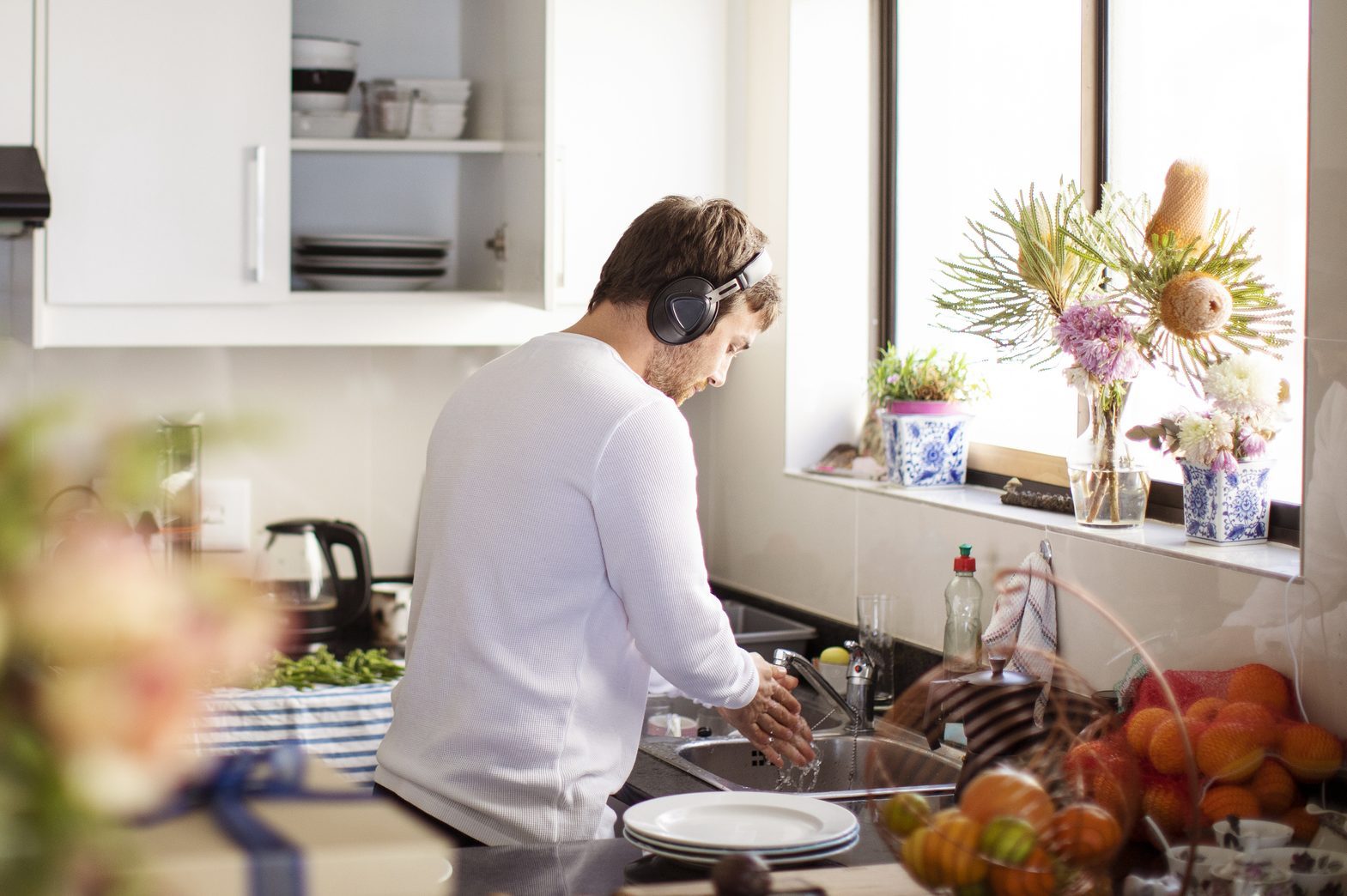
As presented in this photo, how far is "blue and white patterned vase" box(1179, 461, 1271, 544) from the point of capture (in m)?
1.72

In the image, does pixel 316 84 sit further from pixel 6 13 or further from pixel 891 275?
pixel 891 275

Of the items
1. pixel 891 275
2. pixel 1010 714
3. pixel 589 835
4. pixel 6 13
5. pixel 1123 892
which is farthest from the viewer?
pixel 891 275

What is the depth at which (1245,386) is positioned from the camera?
1658 mm

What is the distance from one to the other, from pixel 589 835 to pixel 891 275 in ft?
5.02

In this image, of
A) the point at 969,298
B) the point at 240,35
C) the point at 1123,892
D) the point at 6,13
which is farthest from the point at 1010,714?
the point at 6,13

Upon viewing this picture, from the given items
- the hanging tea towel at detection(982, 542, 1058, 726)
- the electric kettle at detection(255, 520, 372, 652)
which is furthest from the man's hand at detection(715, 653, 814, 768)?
the electric kettle at detection(255, 520, 372, 652)

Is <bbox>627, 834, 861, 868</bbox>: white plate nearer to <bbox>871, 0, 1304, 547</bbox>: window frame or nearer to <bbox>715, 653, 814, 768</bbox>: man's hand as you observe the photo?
<bbox>715, 653, 814, 768</bbox>: man's hand

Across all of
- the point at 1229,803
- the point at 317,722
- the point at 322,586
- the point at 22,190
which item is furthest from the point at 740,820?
the point at 22,190

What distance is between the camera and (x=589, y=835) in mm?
1476

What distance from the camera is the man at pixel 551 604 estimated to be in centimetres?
141

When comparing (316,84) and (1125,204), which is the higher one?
(316,84)

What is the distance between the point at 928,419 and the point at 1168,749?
3.32 ft

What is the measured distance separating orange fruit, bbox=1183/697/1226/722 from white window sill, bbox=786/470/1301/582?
0.56ft

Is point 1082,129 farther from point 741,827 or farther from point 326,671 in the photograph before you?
point 326,671
